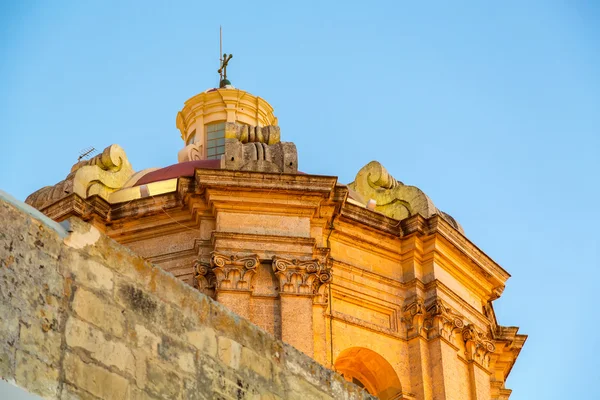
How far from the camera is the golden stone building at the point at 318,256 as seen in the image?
59.5 feet

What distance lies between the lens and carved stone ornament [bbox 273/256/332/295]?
59.4 feet

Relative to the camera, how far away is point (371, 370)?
755 inches

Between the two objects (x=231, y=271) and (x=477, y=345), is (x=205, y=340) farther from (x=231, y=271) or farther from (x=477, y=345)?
(x=477, y=345)

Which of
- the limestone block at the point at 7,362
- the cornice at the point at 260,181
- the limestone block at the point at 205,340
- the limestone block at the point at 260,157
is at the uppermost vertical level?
the limestone block at the point at 260,157

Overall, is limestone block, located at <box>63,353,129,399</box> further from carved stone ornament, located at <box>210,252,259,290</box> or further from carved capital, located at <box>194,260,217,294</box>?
carved capital, located at <box>194,260,217,294</box>

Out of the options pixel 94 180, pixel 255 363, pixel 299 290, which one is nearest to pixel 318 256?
pixel 299 290

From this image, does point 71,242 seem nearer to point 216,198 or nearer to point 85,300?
point 85,300

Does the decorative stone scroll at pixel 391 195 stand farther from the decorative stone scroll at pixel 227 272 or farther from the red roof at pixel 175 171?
the decorative stone scroll at pixel 227 272

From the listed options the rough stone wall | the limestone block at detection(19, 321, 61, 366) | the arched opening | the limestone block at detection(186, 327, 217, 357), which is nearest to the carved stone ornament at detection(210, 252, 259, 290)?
the arched opening

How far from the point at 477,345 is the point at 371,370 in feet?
5.89

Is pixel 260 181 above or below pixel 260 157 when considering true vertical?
below

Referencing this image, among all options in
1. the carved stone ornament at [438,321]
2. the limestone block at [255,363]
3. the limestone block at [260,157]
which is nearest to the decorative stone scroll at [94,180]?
the limestone block at [260,157]

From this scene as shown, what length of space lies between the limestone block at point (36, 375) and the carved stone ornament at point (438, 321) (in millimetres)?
14308

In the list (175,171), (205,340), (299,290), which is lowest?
(205,340)
